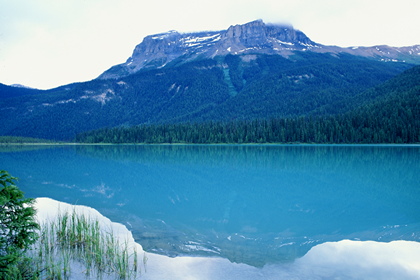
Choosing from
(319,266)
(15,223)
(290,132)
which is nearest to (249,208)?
(319,266)

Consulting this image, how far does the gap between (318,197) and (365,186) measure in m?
6.29

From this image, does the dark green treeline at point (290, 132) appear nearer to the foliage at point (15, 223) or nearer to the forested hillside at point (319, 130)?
A: the forested hillside at point (319, 130)

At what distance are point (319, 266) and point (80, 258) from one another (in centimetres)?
672

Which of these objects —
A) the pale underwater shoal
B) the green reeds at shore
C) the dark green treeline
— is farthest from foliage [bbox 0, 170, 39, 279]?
the dark green treeline

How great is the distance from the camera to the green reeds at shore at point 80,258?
26.3 feet

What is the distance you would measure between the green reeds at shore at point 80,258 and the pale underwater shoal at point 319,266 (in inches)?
13.4

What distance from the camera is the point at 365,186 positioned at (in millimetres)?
24359

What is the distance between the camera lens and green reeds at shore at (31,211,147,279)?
803 cm

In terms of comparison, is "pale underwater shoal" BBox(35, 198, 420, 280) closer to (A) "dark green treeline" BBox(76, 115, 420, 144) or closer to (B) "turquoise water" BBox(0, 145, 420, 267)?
(B) "turquoise water" BBox(0, 145, 420, 267)

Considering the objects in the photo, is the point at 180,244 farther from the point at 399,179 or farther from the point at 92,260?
the point at 399,179

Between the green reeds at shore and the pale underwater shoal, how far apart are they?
340 millimetres

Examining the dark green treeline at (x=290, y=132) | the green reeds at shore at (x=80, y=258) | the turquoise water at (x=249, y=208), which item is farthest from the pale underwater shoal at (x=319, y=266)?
the dark green treeline at (x=290, y=132)

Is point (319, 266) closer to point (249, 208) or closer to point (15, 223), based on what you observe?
point (15, 223)

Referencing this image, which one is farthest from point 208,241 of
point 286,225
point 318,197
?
point 318,197
